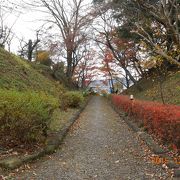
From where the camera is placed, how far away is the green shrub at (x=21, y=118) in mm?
6182

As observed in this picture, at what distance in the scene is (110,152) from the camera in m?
7.08

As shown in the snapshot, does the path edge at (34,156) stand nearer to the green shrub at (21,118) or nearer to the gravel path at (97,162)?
the gravel path at (97,162)

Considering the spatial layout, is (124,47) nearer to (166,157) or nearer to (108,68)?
(108,68)

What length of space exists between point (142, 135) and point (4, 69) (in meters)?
9.53

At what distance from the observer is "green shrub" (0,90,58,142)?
20.3 feet

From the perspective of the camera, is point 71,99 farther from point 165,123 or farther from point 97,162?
point 97,162

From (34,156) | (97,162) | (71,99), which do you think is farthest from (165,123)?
(71,99)

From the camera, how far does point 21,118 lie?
619 cm

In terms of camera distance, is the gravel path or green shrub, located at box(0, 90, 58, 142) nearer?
the gravel path
